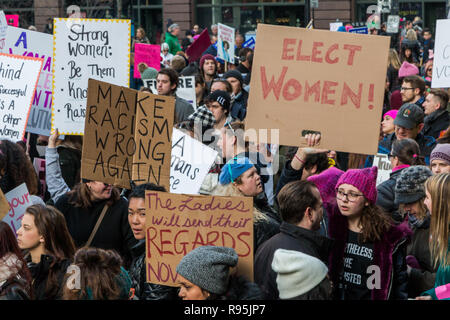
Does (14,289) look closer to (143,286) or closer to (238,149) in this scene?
(143,286)

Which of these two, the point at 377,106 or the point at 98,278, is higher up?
the point at 377,106

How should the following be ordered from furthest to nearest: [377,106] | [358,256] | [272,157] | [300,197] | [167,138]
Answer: [272,157] → [167,138] → [377,106] → [358,256] → [300,197]

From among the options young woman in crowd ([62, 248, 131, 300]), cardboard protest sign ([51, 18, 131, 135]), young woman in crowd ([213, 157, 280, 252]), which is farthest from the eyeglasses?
cardboard protest sign ([51, 18, 131, 135])

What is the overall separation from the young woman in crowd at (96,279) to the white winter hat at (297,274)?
0.76 metres

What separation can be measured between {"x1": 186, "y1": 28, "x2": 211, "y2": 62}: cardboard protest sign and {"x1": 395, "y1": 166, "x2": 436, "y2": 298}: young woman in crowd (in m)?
9.30

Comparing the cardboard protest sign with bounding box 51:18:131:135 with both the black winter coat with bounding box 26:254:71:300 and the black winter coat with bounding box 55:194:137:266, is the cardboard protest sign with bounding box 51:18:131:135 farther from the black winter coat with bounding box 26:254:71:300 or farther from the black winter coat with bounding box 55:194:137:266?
the black winter coat with bounding box 26:254:71:300

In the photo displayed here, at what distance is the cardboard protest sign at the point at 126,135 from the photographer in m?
5.43

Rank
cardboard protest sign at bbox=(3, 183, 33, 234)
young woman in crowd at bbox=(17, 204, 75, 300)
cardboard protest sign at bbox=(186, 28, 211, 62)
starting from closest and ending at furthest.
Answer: young woman in crowd at bbox=(17, 204, 75, 300) → cardboard protest sign at bbox=(3, 183, 33, 234) → cardboard protest sign at bbox=(186, 28, 211, 62)

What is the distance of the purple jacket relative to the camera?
14.7ft

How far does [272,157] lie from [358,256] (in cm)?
184

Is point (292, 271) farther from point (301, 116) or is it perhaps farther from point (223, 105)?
point (223, 105)

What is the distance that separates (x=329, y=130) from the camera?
5.18 metres

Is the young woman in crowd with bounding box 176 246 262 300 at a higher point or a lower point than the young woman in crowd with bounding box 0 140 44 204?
lower
